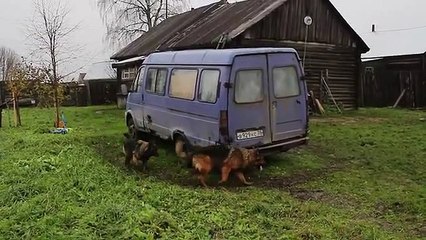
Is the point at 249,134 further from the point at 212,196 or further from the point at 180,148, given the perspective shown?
the point at 212,196

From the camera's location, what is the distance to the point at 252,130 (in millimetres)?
7926

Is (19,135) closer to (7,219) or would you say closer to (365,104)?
(7,219)

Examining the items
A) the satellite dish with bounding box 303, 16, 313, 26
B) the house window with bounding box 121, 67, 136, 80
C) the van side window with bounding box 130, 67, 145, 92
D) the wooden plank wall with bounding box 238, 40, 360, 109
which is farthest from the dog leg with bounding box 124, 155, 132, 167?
the house window with bounding box 121, 67, 136, 80

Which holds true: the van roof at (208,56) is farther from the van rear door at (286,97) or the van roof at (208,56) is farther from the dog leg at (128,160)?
the dog leg at (128,160)

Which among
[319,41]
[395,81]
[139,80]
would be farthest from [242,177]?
[395,81]

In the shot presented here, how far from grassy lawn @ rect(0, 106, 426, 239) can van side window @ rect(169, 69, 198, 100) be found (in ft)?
4.47

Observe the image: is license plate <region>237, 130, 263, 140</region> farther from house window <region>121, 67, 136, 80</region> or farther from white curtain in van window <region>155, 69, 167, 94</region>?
house window <region>121, 67, 136, 80</region>

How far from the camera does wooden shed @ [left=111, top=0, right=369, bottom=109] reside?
55.1 feet

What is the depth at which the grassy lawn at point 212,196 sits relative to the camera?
15.7 feet

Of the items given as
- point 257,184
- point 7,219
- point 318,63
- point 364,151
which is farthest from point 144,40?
point 7,219

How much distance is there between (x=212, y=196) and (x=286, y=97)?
2.76 metres

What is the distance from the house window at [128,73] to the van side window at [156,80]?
46.3 feet

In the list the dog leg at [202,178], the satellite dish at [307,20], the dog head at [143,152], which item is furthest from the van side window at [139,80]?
the satellite dish at [307,20]

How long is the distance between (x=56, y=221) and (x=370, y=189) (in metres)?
4.46
